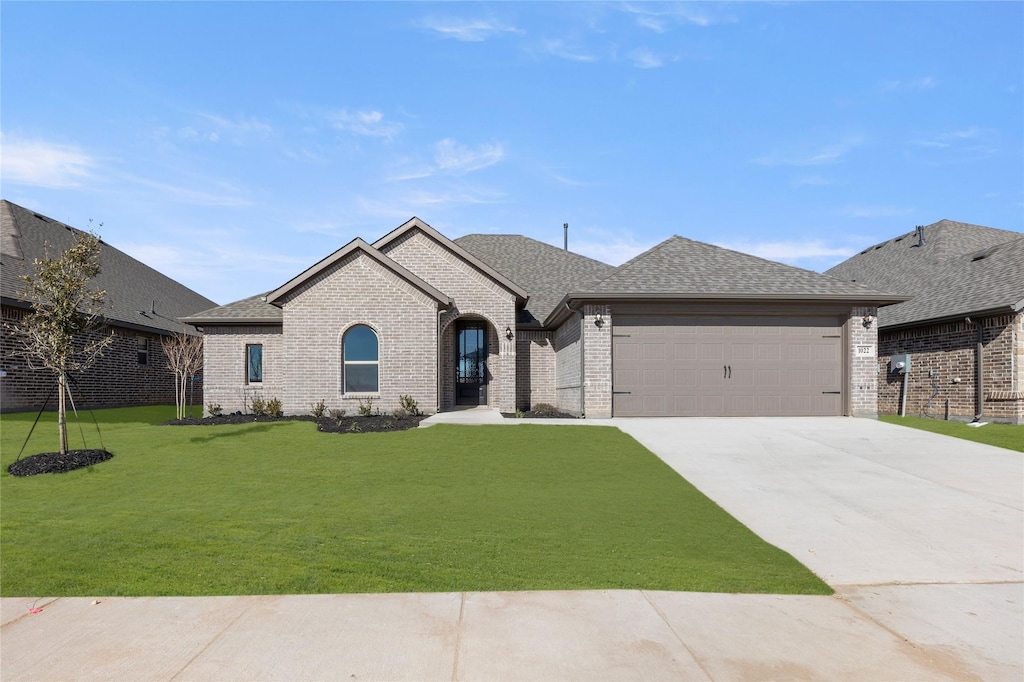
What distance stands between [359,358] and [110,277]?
15.9 m

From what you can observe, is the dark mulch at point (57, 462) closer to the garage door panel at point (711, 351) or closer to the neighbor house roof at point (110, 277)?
the neighbor house roof at point (110, 277)

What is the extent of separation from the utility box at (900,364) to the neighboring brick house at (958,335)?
299 mm

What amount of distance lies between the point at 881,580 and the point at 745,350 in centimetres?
1202

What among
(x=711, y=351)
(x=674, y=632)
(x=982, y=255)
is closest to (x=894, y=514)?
(x=674, y=632)

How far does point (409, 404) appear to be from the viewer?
17578mm

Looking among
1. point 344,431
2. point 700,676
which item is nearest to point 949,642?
point 700,676

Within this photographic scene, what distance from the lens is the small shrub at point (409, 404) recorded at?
17562mm

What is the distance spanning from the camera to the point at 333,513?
7.33 meters

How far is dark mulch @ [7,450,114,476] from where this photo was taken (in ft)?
33.1

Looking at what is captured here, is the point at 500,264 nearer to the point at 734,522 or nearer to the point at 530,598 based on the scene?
the point at 734,522

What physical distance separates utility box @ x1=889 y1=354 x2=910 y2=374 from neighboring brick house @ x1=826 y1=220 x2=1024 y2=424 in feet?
0.98

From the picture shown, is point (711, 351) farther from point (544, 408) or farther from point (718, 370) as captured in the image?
point (544, 408)

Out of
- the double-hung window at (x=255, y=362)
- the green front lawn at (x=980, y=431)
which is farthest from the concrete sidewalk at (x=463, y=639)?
the double-hung window at (x=255, y=362)

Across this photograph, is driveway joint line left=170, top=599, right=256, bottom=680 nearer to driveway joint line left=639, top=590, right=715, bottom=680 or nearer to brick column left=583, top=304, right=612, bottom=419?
driveway joint line left=639, top=590, right=715, bottom=680
